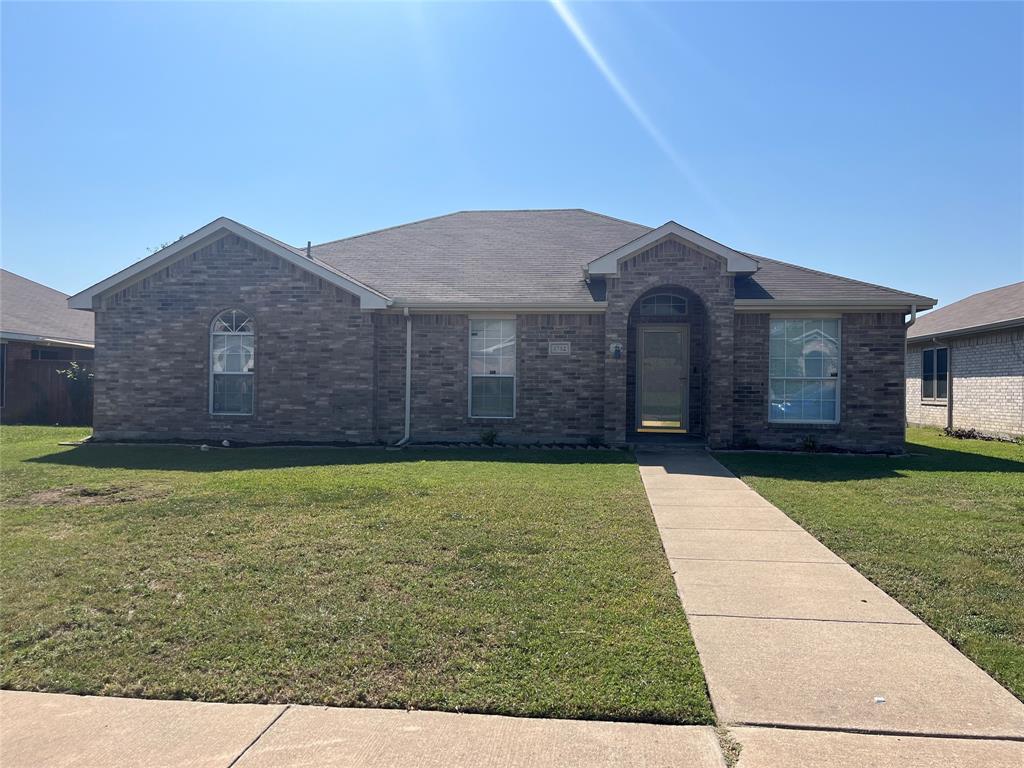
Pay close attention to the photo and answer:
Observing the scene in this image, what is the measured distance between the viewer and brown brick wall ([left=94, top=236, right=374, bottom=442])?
42.2 feet

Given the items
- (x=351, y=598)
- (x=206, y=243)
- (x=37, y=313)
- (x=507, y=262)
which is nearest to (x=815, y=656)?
(x=351, y=598)

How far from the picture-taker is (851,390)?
41.2ft

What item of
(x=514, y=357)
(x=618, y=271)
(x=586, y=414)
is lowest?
(x=586, y=414)

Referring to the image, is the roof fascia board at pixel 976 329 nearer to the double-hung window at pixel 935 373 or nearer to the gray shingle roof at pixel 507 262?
the double-hung window at pixel 935 373

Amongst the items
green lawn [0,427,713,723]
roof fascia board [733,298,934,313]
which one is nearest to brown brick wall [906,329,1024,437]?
roof fascia board [733,298,934,313]

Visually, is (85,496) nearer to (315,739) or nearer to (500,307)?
(315,739)

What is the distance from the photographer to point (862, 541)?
594 centimetres

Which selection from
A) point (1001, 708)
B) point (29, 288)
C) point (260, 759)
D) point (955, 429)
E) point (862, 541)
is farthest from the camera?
point (29, 288)

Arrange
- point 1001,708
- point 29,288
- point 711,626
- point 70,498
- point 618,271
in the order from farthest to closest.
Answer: point 29,288 → point 618,271 → point 70,498 → point 711,626 → point 1001,708

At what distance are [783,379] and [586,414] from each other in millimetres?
4017

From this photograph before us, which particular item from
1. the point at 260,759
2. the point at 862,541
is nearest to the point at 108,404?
the point at 260,759

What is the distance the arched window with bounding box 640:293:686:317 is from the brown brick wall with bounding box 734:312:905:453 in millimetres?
1583

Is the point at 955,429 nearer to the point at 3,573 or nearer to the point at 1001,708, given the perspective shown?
the point at 1001,708

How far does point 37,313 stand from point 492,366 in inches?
732
